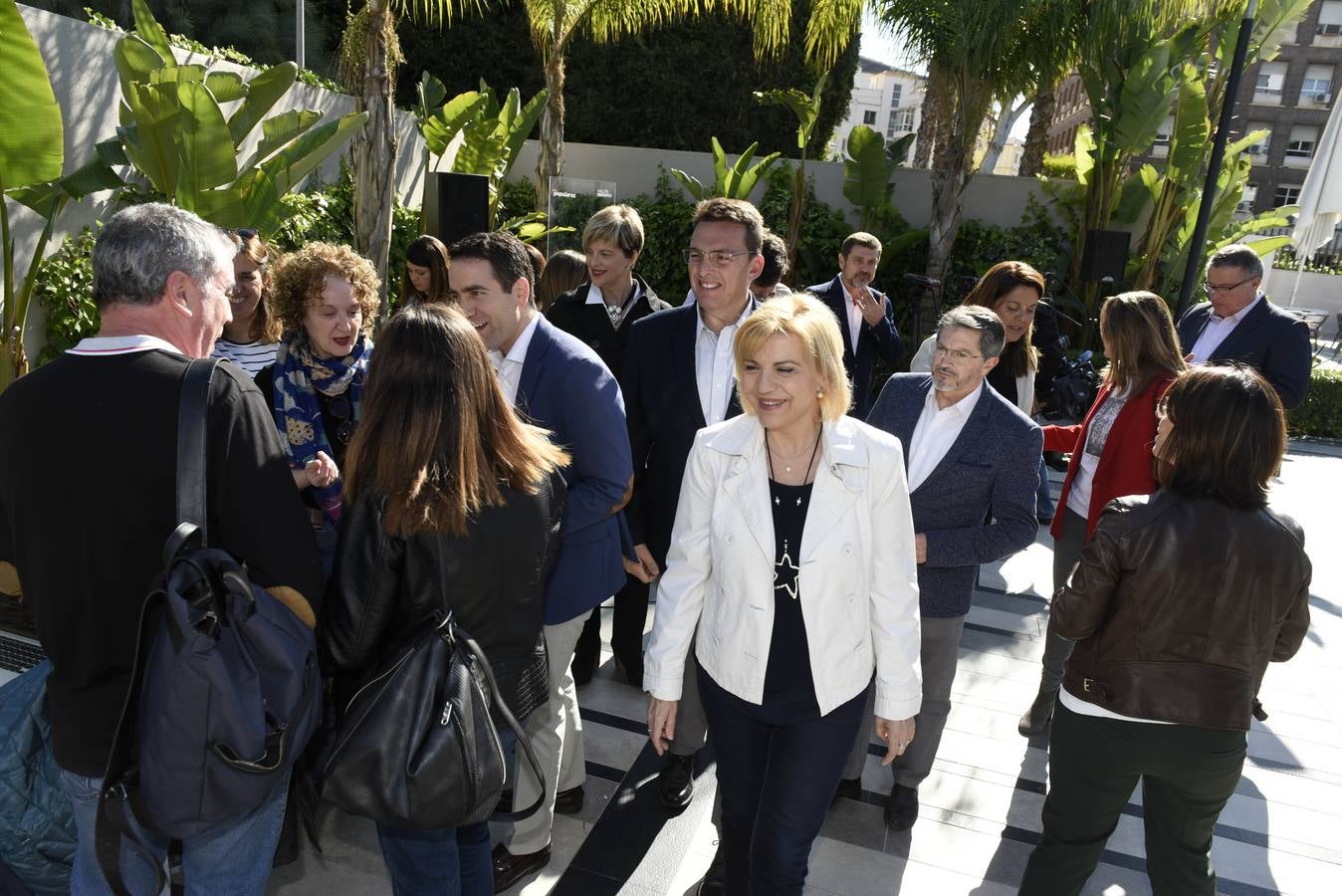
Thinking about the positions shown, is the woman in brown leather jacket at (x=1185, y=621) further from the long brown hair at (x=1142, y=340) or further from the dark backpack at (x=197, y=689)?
the dark backpack at (x=197, y=689)

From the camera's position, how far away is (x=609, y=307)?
14.9ft

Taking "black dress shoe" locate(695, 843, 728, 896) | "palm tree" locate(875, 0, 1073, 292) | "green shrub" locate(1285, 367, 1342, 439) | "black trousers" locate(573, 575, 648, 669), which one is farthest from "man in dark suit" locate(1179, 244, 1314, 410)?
"green shrub" locate(1285, 367, 1342, 439)

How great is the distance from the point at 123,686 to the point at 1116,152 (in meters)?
11.7

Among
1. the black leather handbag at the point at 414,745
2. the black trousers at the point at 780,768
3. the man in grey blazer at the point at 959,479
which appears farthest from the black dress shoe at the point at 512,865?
the man in grey blazer at the point at 959,479

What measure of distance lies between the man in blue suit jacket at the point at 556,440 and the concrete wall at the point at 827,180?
35.9 feet

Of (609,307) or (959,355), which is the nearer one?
(959,355)

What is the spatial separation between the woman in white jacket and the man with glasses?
0.97 meters

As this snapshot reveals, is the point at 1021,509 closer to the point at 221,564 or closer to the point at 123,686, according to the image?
the point at 221,564

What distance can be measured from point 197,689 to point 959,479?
231 centimetres

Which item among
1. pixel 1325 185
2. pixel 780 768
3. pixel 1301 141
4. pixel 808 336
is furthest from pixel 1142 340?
pixel 1301 141

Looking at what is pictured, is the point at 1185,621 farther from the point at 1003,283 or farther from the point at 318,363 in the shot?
→ the point at 318,363

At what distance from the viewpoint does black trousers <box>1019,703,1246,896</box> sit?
88.5 inches

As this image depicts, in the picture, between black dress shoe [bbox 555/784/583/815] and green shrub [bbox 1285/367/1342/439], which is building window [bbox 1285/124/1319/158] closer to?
green shrub [bbox 1285/367/1342/439]

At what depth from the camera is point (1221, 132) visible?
25.8 ft
